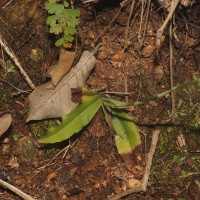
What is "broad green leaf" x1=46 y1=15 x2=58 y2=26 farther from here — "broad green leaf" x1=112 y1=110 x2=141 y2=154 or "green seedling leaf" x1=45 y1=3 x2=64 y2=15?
"broad green leaf" x1=112 y1=110 x2=141 y2=154

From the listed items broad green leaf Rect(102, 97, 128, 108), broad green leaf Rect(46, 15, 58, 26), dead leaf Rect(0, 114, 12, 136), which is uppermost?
broad green leaf Rect(46, 15, 58, 26)

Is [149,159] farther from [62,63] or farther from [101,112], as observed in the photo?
[62,63]

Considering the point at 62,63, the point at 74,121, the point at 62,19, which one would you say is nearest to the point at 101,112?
the point at 74,121

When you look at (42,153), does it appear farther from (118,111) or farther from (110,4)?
(110,4)

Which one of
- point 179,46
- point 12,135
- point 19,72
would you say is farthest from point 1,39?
point 179,46

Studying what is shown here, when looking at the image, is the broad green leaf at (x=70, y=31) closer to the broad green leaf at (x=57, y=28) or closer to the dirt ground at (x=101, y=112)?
the broad green leaf at (x=57, y=28)

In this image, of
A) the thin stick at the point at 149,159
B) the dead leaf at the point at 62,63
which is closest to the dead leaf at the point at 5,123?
the dead leaf at the point at 62,63

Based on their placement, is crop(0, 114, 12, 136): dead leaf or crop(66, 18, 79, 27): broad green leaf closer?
crop(66, 18, 79, 27): broad green leaf

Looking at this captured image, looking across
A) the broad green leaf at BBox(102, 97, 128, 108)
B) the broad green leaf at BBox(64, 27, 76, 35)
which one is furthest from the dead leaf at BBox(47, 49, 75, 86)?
the broad green leaf at BBox(102, 97, 128, 108)
